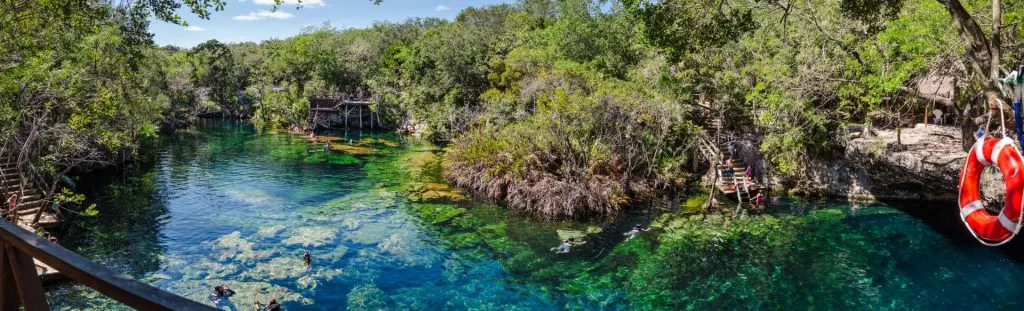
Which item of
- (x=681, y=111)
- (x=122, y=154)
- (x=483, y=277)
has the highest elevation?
(x=681, y=111)

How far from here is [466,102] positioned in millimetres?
43906

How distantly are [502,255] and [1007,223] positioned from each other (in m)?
13.1

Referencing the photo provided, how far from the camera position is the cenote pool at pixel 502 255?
14.8 meters

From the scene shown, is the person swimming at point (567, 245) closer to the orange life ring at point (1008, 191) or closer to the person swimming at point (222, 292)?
the person swimming at point (222, 292)

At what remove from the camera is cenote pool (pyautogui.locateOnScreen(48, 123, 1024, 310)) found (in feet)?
48.6

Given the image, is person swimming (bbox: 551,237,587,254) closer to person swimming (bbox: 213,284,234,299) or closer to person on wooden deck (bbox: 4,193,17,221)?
person swimming (bbox: 213,284,234,299)

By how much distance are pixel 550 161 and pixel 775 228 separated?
9.31 metres

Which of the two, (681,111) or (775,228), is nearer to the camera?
(775,228)

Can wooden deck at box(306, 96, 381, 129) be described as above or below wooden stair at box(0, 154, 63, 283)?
above

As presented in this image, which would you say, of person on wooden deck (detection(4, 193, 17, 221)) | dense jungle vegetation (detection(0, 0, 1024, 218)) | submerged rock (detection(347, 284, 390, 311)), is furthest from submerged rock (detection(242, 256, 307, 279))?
person on wooden deck (detection(4, 193, 17, 221))

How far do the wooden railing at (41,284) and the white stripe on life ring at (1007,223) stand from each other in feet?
28.5

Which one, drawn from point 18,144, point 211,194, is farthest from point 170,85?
point 18,144

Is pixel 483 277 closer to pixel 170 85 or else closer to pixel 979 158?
pixel 979 158

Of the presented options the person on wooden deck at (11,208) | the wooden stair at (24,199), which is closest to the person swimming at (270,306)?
the person on wooden deck at (11,208)
